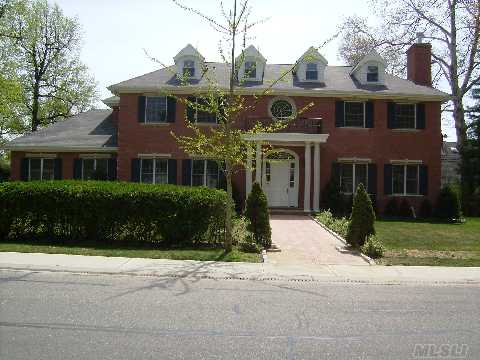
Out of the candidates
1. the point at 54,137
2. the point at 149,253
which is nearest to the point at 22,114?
the point at 54,137

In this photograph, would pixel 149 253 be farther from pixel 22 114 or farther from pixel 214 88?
pixel 22 114

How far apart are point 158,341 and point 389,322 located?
9.95 ft

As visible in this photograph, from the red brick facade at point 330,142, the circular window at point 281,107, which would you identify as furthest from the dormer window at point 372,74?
the circular window at point 281,107

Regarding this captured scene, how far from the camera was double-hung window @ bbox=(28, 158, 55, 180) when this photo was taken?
23.5 metres

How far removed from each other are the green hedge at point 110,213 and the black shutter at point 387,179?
496 inches

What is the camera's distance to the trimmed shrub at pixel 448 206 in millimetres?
21375

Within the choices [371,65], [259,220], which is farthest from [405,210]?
[259,220]

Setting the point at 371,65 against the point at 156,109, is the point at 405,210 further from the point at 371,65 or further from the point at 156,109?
the point at 156,109

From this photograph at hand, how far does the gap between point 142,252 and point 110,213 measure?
180 centimetres

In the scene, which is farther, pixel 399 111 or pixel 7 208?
pixel 399 111

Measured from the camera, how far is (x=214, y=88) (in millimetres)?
12500

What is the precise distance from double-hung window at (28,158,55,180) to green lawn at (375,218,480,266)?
1621 cm

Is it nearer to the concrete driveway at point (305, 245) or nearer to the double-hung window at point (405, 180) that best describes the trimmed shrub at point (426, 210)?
the double-hung window at point (405, 180)

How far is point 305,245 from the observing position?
1330 centimetres
